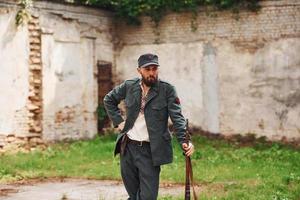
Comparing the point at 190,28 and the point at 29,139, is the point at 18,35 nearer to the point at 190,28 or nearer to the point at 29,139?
the point at 29,139

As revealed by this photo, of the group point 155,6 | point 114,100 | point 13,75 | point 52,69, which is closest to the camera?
point 114,100

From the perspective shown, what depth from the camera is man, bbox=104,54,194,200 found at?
6.83m

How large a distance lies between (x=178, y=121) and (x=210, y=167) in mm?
6265

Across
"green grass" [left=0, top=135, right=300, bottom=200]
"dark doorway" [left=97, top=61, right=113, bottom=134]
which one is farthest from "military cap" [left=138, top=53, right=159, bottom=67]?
"dark doorway" [left=97, top=61, right=113, bottom=134]

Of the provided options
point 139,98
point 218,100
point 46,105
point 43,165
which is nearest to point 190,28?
point 218,100

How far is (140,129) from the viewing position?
6.96 metres

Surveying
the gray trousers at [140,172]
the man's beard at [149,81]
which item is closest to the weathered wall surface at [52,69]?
the gray trousers at [140,172]

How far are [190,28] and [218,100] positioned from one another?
236cm

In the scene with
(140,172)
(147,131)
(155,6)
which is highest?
(155,6)

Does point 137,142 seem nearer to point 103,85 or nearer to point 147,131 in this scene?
point 147,131

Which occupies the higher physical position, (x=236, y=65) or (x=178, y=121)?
(x=236, y=65)

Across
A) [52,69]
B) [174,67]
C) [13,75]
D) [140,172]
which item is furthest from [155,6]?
[140,172]

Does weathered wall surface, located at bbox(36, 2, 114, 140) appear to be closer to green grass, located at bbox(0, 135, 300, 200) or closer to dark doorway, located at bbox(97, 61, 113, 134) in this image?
dark doorway, located at bbox(97, 61, 113, 134)

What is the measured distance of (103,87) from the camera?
18.9 m
